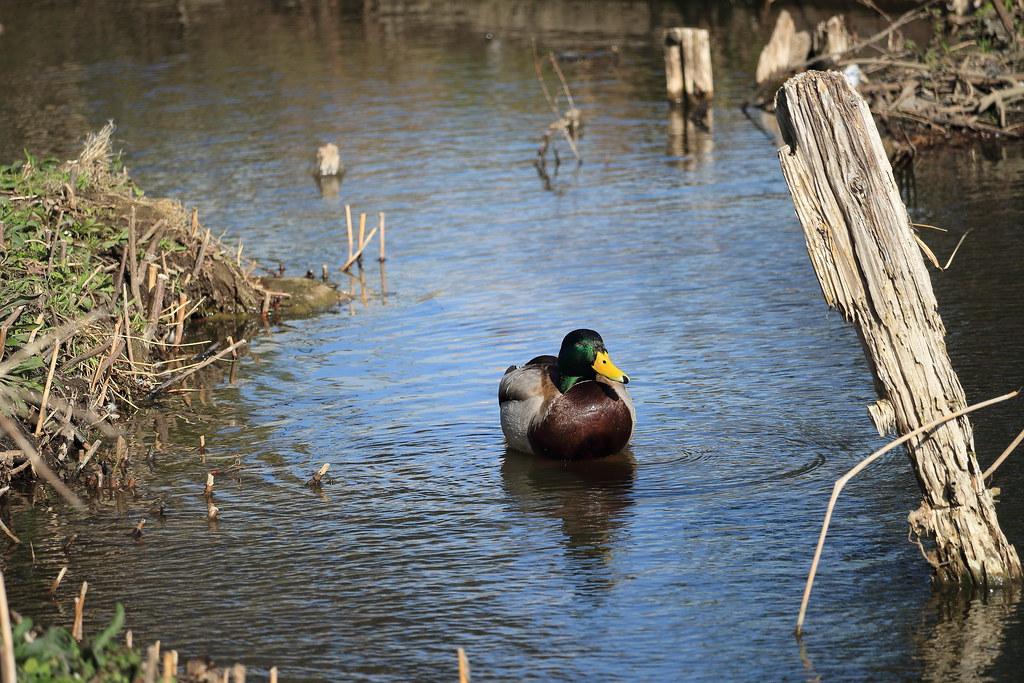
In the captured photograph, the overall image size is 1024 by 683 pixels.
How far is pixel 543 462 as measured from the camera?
8.28 meters

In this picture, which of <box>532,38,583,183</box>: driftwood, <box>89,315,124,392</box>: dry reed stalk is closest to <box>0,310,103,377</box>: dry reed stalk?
<box>89,315,124,392</box>: dry reed stalk

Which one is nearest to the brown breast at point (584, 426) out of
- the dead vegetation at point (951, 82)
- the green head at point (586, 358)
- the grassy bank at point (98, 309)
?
the green head at point (586, 358)

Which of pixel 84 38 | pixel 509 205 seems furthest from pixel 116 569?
pixel 84 38

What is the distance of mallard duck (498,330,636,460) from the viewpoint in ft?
26.4

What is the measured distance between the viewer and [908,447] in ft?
18.7

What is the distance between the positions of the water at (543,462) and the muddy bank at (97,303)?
15.5 inches

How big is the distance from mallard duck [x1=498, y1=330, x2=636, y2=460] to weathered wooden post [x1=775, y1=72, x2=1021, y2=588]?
2.50 m

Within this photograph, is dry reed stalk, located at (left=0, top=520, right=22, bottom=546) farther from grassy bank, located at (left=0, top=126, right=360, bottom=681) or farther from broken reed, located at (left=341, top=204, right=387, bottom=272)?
broken reed, located at (left=341, top=204, right=387, bottom=272)

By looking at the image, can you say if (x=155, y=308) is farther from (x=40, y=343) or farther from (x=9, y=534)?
(x=40, y=343)

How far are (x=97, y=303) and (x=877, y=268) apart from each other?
5.71 m

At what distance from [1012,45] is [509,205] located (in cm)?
637

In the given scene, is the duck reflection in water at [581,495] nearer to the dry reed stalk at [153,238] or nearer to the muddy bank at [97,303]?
the muddy bank at [97,303]

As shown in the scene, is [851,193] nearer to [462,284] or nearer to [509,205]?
[462,284]

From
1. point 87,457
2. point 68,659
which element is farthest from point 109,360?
point 68,659
